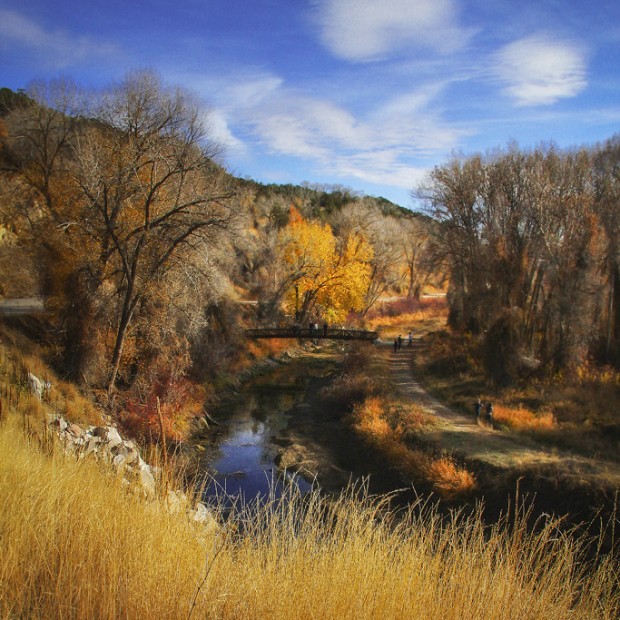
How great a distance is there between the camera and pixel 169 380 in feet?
70.5

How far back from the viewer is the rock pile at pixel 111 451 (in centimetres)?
647

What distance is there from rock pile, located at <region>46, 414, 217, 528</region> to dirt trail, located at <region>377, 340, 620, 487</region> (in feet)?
34.1

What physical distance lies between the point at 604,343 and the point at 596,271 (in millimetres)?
3892

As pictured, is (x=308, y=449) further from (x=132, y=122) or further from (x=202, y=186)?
(x=132, y=122)

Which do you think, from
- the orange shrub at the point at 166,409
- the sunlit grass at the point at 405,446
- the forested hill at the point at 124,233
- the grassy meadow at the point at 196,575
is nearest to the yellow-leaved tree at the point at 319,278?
the forested hill at the point at 124,233

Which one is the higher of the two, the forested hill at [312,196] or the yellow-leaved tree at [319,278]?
the forested hill at [312,196]

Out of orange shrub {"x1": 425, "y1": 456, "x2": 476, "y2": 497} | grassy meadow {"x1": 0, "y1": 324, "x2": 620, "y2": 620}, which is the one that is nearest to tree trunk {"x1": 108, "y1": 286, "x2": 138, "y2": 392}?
orange shrub {"x1": 425, "y1": 456, "x2": 476, "y2": 497}

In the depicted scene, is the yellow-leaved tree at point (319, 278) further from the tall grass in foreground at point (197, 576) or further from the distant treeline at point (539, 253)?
the tall grass in foreground at point (197, 576)

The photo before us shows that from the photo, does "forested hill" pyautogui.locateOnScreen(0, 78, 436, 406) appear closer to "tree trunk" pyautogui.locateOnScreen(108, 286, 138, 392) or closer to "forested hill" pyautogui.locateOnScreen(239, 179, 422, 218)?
"tree trunk" pyautogui.locateOnScreen(108, 286, 138, 392)

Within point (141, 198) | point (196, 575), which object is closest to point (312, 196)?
point (141, 198)

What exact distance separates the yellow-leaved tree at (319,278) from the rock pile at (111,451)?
28.1m

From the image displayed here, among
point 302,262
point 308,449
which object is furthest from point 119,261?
point 302,262

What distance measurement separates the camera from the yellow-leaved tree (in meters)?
40.4

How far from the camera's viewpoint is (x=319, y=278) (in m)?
40.9
